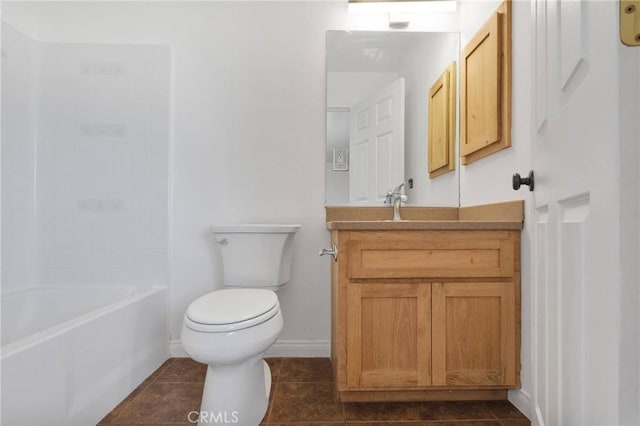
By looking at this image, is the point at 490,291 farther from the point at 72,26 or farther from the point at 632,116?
the point at 72,26

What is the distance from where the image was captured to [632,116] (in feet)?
1.51

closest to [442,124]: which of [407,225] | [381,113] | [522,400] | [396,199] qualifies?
[381,113]

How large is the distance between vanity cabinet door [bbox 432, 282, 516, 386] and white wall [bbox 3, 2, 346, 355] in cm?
83

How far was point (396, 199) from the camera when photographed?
196 centimetres

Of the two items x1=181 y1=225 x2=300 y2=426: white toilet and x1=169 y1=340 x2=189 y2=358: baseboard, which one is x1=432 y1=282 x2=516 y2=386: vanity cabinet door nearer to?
x1=181 y1=225 x2=300 y2=426: white toilet

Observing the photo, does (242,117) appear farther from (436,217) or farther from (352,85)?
(436,217)

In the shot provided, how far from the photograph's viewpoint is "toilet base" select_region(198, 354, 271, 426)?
4.26ft

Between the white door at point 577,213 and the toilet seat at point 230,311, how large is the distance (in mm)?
876

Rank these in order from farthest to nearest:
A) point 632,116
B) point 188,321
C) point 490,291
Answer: point 490,291
point 188,321
point 632,116

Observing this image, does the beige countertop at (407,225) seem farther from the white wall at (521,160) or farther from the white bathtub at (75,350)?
the white bathtub at (75,350)

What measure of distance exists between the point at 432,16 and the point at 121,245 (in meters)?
2.31

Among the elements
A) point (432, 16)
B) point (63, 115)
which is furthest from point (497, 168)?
point (63, 115)

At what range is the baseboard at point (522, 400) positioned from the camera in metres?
1.35

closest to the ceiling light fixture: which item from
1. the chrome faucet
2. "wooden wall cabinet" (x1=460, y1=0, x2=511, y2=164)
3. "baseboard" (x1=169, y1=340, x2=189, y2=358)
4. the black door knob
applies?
"wooden wall cabinet" (x1=460, y1=0, x2=511, y2=164)
